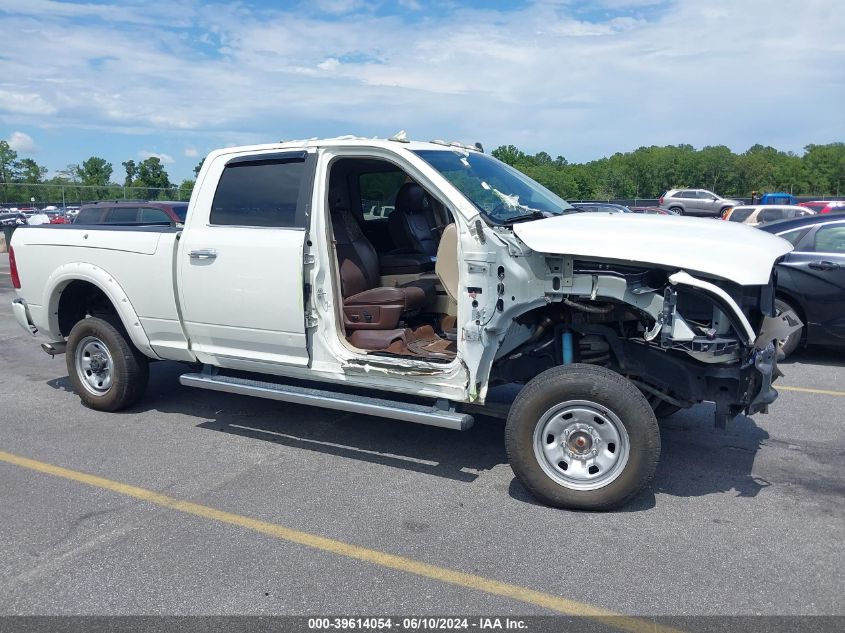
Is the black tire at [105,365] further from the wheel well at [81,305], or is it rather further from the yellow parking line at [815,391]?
the yellow parking line at [815,391]

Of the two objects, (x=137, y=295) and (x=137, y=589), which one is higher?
(x=137, y=295)

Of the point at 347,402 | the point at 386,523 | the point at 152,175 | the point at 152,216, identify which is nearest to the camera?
the point at 386,523

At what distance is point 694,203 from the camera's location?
144ft

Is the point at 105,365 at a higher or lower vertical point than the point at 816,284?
lower

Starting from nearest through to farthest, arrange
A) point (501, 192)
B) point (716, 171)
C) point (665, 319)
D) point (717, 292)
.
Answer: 1. point (717, 292)
2. point (665, 319)
3. point (501, 192)
4. point (716, 171)

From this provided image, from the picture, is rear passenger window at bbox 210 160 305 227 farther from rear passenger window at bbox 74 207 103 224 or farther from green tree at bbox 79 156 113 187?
green tree at bbox 79 156 113 187

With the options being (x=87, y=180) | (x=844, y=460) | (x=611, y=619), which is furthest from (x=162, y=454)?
(x=87, y=180)

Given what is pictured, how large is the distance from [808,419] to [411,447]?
3.30 meters

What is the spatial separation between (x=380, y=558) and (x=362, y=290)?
244cm

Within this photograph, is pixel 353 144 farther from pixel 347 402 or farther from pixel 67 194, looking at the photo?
pixel 67 194

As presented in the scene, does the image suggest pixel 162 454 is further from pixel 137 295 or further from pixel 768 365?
pixel 768 365

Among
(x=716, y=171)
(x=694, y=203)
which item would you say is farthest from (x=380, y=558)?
(x=716, y=171)

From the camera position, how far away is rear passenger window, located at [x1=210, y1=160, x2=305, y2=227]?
5.35 m

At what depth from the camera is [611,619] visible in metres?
3.33
